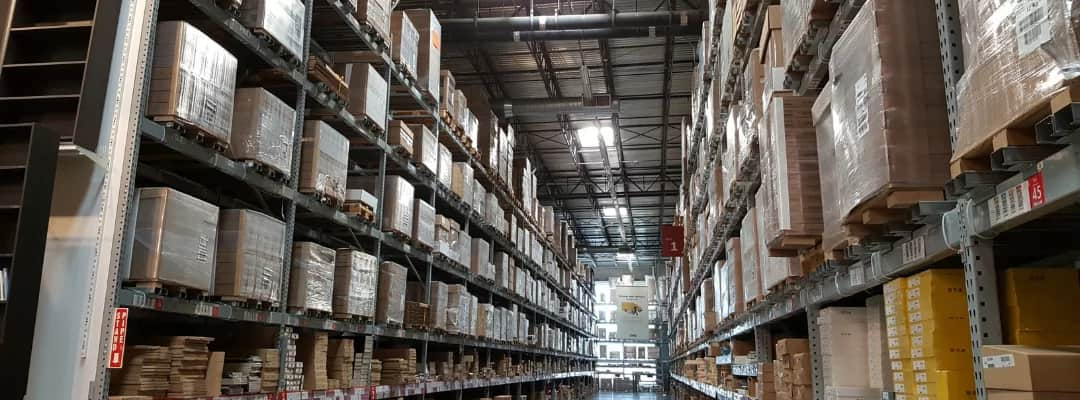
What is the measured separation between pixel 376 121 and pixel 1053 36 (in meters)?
5.54

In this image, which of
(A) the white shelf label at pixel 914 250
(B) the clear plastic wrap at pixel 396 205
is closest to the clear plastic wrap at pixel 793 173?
(A) the white shelf label at pixel 914 250

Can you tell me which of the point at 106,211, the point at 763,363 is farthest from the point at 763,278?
the point at 106,211

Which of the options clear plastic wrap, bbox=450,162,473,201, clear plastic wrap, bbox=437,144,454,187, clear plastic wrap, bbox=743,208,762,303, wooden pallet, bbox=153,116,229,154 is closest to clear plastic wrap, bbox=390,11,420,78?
clear plastic wrap, bbox=437,144,454,187

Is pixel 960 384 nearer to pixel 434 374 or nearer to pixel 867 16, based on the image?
pixel 867 16

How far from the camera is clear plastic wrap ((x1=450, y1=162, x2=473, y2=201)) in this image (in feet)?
29.8

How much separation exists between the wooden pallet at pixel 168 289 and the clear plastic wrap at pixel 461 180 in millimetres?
4873

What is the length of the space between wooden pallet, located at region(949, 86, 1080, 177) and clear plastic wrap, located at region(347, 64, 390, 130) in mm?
4978

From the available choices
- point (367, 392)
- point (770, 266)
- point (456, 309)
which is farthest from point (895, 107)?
point (456, 309)

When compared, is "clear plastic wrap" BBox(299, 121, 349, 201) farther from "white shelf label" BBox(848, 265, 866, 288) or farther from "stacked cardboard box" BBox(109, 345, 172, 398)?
"white shelf label" BBox(848, 265, 866, 288)

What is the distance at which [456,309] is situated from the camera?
352 inches

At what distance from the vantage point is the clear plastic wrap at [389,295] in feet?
22.7

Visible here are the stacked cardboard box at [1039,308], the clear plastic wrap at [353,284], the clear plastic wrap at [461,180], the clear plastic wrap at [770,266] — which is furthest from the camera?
the clear plastic wrap at [461,180]

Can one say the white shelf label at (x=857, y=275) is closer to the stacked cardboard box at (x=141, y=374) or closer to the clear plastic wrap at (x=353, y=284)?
the stacked cardboard box at (x=141, y=374)

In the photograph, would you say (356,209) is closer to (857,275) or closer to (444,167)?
(444,167)
